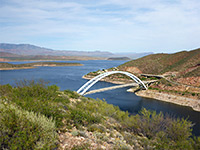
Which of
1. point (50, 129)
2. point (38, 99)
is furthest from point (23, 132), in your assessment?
point (38, 99)

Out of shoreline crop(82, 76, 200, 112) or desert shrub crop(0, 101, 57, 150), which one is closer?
desert shrub crop(0, 101, 57, 150)

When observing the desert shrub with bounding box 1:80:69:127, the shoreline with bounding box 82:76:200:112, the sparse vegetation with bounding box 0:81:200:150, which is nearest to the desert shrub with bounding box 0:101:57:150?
the sparse vegetation with bounding box 0:81:200:150

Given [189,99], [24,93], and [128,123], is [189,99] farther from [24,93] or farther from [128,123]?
[24,93]

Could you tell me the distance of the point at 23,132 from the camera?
6.10 m

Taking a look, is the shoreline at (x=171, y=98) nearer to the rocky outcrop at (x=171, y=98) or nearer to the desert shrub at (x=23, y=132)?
the rocky outcrop at (x=171, y=98)

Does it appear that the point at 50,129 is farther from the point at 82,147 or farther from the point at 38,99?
the point at 38,99

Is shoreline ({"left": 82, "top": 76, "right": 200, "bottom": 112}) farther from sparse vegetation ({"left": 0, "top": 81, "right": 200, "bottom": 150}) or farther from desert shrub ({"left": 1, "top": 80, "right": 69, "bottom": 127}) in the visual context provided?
desert shrub ({"left": 1, "top": 80, "right": 69, "bottom": 127})

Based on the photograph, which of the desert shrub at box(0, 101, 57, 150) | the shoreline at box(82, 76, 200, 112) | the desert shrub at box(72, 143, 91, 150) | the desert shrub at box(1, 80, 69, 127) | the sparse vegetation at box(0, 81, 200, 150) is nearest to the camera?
the desert shrub at box(0, 101, 57, 150)

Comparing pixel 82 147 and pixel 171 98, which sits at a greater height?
pixel 82 147

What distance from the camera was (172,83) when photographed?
47.9 metres

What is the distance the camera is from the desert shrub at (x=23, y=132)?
5840mm

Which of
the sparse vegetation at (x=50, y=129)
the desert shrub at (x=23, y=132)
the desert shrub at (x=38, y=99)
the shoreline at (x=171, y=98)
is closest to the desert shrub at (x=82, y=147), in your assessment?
the sparse vegetation at (x=50, y=129)

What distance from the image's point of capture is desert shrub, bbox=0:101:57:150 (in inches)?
230

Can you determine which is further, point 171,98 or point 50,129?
point 171,98
